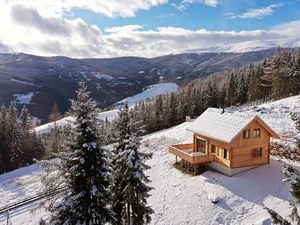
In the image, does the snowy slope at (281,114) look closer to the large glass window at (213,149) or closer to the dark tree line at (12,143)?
the large glass window at (213,149)

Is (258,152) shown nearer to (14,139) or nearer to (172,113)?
(14,139)

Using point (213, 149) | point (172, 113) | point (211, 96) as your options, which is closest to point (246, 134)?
point (213, 149)

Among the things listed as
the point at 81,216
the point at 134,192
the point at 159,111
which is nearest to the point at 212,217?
the point at 134,192

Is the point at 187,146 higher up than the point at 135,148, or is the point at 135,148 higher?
the point at 135,148

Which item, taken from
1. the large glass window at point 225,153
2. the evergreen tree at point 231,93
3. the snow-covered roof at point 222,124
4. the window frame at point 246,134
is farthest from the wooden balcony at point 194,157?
the evergreen tree at point 231,93

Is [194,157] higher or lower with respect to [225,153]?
lower

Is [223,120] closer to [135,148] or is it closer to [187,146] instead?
[187,146]

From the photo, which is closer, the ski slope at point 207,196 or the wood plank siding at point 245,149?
the ski slope at point 207,196
